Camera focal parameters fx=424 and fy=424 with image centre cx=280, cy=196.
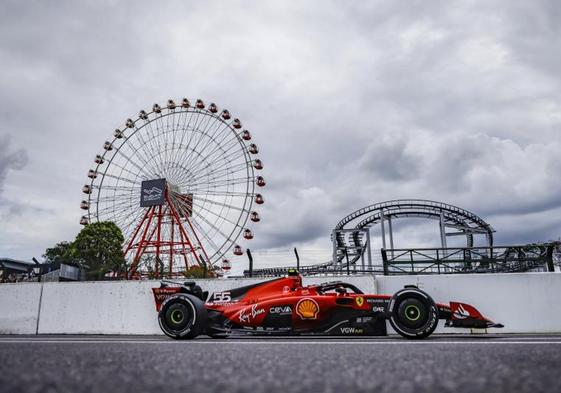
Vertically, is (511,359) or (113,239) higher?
(113,239)

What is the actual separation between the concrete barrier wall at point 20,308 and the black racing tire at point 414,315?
8835 millimetres

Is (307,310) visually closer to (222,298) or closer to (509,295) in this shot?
(222,298)

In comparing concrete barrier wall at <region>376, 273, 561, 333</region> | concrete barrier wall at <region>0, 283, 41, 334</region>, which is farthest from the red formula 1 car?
concrete barrier wall at <region>0, 283, 41, 334</region>

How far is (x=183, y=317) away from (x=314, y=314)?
81.5 inches

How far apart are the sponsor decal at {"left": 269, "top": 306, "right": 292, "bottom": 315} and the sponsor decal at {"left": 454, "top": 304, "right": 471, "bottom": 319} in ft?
9.00

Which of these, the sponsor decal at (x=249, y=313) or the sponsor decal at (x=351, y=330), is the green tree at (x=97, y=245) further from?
the sponsor decal at (x=351, y=330)

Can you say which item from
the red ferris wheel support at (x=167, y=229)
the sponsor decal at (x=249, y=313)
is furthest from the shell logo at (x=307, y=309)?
the red ferris wheel support at (x=167, y=229)

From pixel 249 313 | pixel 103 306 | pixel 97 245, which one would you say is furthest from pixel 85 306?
pixel 97 245

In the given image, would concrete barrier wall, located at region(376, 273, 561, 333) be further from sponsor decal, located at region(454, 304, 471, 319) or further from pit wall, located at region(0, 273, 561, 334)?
sponsor decal, located at region(454, 304, 471, 319)

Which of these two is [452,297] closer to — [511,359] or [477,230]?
[511,359]

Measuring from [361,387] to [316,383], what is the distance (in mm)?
133

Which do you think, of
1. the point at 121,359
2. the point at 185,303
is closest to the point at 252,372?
the point at 121,359

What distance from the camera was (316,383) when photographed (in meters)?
1.21

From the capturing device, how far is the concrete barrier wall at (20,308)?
34.1ft
